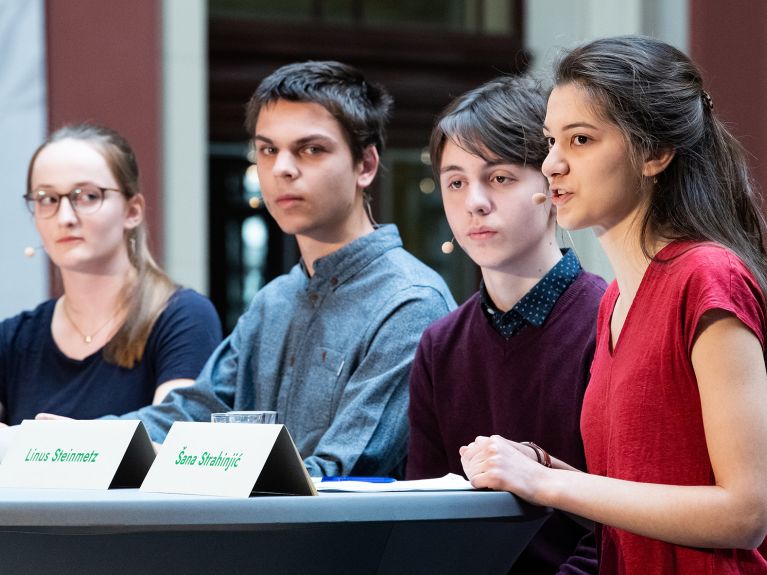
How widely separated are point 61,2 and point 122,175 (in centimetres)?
188

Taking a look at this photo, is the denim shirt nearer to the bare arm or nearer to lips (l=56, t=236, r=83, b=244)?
lips (l=56, t=236, r=83, b=244)

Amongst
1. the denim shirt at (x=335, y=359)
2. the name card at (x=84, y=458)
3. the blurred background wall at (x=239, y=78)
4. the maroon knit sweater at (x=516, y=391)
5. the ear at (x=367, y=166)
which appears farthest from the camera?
the blurred background wall at (x=239, y=78)

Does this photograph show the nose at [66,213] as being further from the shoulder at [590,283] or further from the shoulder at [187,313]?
the shoulder at [590,283]

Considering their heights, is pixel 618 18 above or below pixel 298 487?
above

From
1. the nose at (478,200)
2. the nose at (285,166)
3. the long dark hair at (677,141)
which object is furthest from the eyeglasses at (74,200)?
the long dark hair at (677,141)

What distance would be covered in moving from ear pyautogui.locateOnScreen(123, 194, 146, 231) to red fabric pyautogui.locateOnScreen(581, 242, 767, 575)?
1502mm

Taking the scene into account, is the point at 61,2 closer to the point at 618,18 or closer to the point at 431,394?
the point at 618,18

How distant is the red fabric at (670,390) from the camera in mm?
1578

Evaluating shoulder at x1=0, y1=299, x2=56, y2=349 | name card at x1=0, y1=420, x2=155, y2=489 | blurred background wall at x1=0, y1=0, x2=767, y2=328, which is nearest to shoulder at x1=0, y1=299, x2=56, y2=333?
shoulder at x1=0, y1=299, x2=56, y2=349

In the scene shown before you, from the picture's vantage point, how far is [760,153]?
4602 millimetres

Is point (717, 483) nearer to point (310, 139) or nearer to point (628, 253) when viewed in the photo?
point (628, 253)

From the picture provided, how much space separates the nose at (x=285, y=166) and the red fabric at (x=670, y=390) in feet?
3.13

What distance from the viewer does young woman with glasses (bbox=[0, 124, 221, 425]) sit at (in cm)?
271

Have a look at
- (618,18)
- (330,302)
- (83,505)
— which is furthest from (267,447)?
(618,18)
